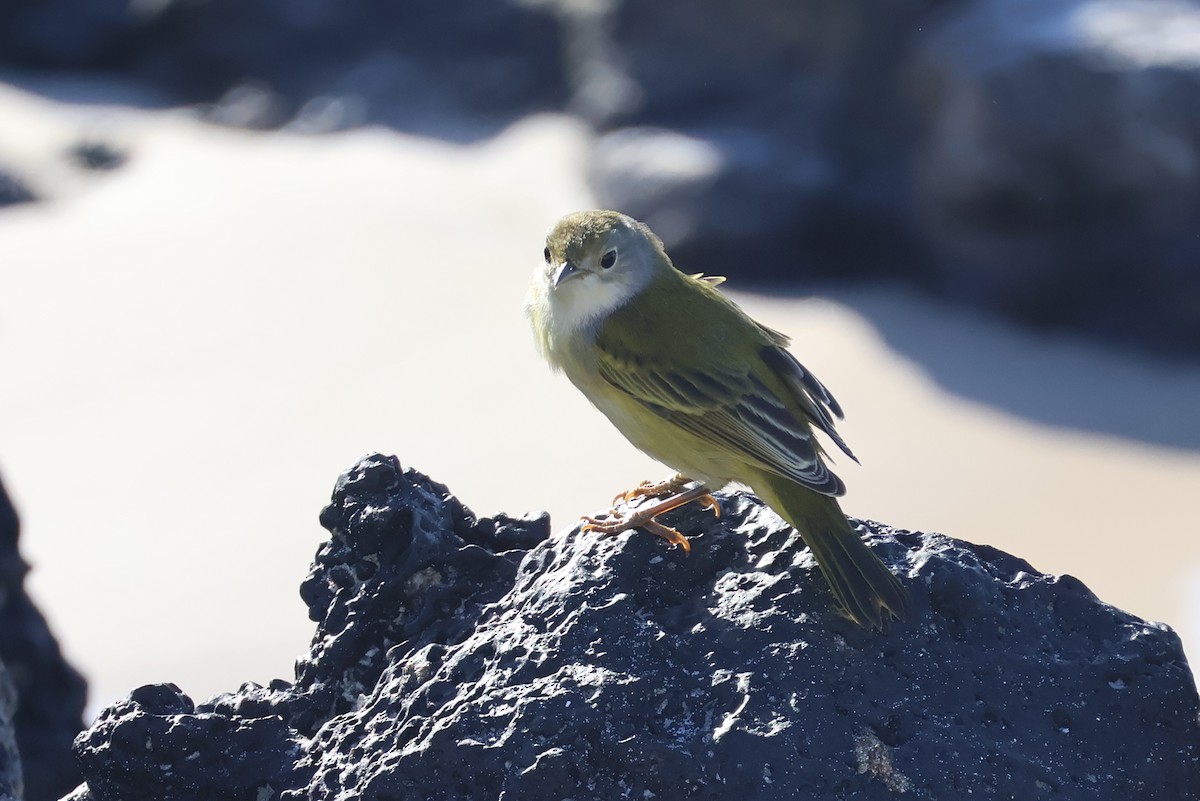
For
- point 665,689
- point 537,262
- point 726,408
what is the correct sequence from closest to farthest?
point 665,689 < point 726,408 < point 537,262

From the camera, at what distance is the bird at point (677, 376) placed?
137 inches

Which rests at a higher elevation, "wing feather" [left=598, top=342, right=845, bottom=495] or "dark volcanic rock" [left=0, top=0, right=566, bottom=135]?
"dark volcanic rock" [left=0, top=0, right=566, bottom=135]

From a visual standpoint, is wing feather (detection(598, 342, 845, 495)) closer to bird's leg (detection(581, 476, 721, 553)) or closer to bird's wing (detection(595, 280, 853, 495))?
bird's wing (detection(595, 280, 853, 495))

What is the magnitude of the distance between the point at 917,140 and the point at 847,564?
25.5 feet

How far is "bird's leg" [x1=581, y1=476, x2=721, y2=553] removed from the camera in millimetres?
3348

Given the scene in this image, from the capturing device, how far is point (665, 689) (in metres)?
2.92

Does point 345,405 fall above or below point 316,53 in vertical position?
below

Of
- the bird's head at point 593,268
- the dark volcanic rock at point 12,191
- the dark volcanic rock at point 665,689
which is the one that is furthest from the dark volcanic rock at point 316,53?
the dark volcanic rock at point 665,689

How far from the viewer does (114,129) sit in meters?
12.4

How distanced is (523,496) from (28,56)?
8908 mm

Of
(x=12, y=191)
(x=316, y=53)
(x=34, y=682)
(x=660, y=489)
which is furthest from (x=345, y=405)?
(x=316, y=53)

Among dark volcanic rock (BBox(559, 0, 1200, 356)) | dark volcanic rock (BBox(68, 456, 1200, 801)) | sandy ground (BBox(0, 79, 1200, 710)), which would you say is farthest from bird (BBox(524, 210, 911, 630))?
dark volcanic rock (BBox(559, 0, 1200, 356))

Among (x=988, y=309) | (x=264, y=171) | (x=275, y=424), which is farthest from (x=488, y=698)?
(x=264, y=171)

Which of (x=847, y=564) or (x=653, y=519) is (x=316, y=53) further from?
(x=847, y=564)
